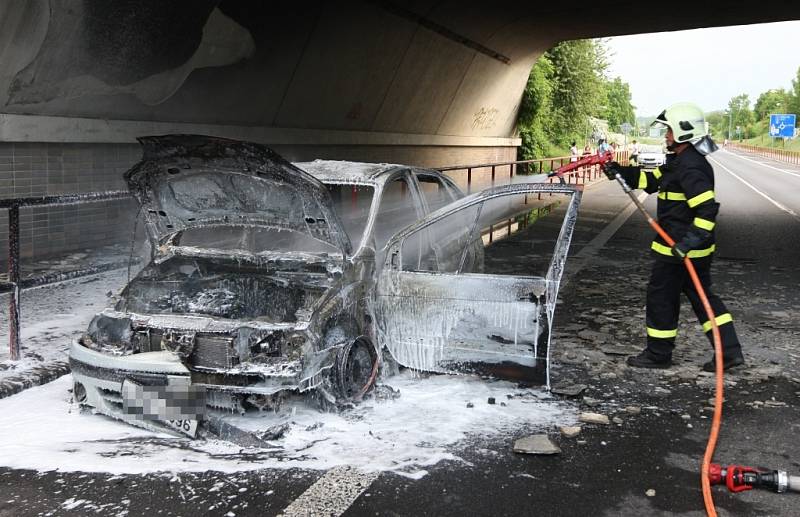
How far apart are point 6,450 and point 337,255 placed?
2.18 meters

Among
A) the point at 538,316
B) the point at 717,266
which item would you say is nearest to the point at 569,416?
the point at 538,316

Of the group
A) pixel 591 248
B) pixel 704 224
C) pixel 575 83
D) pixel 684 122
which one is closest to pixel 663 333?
pixel 704 224

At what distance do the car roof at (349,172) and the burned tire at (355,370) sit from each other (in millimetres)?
1228

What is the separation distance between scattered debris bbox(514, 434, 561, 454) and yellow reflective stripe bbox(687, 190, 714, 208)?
2.22 metres

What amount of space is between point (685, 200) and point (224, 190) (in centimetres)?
334

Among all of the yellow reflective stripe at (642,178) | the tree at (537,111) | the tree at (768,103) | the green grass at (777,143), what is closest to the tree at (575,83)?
the tree at (537,111)

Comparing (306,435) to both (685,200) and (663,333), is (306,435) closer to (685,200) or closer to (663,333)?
(663,333)

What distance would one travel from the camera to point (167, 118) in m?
10.9

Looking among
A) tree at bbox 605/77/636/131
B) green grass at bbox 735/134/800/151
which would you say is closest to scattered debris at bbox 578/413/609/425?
green grass at bbox 735/134/800/151

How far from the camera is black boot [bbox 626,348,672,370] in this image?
18.7ft

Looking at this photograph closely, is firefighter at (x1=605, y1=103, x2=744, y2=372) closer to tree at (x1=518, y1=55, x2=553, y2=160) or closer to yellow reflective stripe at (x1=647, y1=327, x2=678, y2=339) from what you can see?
yellow reflective stripe at (x1=647, y1=327, x2=678, y2=339)

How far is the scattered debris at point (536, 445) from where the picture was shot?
407 cm

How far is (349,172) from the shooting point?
554 cm

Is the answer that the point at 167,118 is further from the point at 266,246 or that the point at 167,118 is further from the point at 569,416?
the point at 569,416
